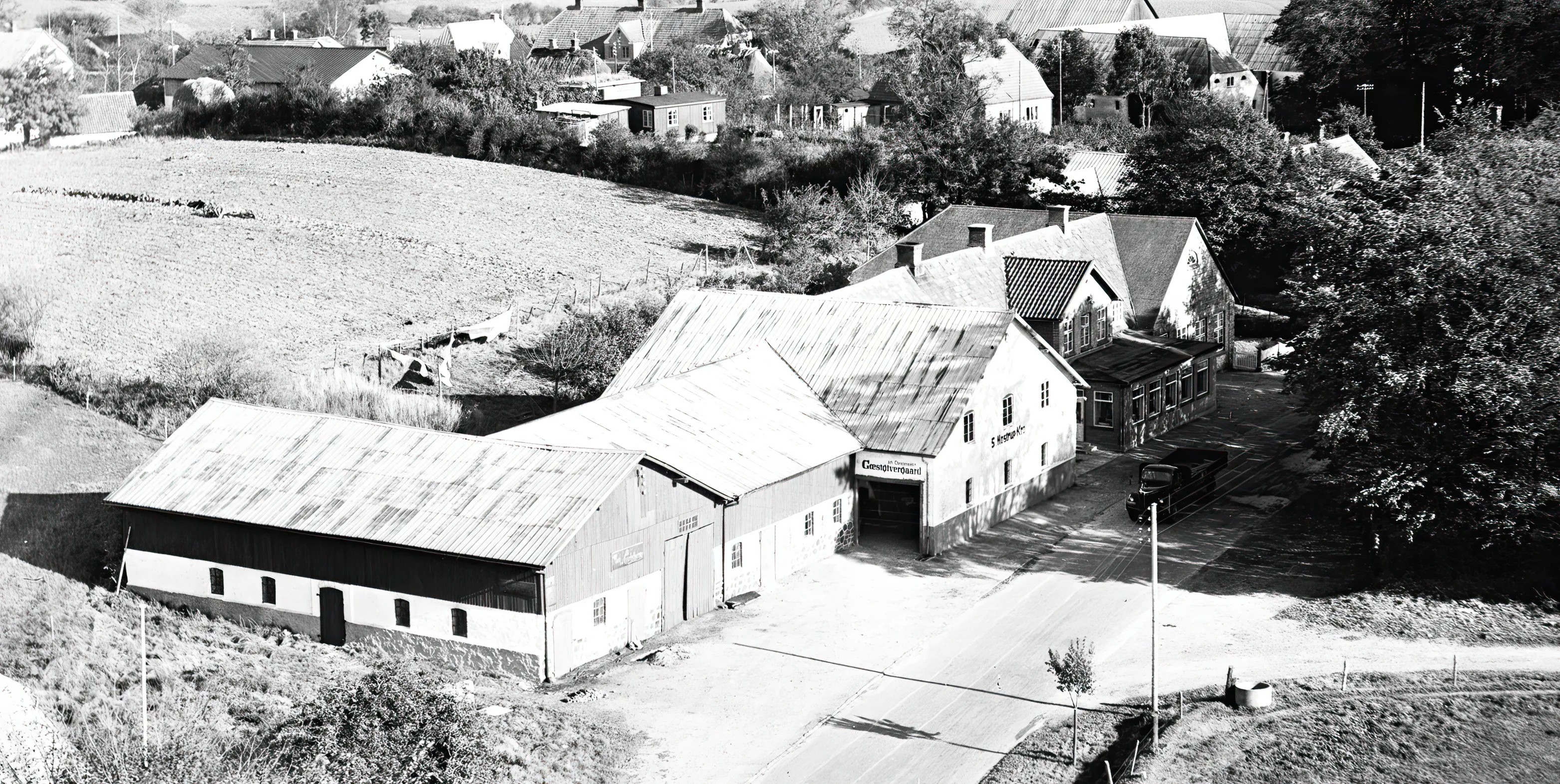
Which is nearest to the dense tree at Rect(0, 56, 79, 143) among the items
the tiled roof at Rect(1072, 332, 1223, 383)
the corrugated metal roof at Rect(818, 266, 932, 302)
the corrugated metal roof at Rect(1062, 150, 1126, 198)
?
the corrugated metal roof at Rect(1062, 150, 1126, 198)

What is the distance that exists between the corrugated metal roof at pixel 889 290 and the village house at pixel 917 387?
3393 mm

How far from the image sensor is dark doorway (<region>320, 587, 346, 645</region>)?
3500cm

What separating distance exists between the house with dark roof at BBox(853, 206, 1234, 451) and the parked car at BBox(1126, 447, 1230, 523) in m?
4.43

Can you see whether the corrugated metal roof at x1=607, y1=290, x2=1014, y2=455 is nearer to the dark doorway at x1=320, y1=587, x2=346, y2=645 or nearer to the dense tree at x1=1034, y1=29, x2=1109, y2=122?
the dark doorway at x1=320, y1=587, x2=346, y2=645

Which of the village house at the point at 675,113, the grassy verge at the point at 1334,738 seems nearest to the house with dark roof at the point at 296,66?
the village house at the point at 675,113

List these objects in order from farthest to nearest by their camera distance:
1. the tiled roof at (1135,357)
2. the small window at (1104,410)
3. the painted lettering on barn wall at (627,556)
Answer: the tiled roof at (1135,357) → the small window at (1104,410) → the painted lettering on barn wall at (627,556)

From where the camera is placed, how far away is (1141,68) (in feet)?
379

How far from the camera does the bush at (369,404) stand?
47.8 m

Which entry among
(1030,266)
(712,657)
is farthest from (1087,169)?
(712,657)

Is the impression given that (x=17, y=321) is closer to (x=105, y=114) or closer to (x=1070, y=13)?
(x=105, y=114)

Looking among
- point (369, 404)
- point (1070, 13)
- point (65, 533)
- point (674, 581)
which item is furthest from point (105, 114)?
point (1070, 13)

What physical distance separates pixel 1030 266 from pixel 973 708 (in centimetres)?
2739

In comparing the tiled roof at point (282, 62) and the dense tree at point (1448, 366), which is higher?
the tiled roof at point (282, 62)

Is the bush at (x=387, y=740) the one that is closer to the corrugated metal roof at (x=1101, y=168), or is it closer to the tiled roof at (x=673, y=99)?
the corrugated metal roof at (x=1101, y=168)
